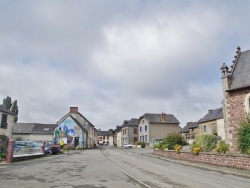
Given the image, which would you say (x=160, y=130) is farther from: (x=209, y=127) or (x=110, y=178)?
(x=110, y=178)

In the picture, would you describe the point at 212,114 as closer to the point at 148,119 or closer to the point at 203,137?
the point at 148,119

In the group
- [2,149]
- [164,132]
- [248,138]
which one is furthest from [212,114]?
[2,149]

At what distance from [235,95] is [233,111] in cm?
145

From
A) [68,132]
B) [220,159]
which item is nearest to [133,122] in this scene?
[68,132]

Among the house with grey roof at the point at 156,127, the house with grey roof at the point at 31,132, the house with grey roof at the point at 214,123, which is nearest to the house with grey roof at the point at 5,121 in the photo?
the house with grey roof at the point at 31,132

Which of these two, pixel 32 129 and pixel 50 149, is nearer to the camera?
pixel 50 149

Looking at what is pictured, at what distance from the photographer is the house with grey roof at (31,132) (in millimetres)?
64125

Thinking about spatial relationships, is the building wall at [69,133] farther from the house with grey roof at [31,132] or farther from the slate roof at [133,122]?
the slate roof at [133,122]

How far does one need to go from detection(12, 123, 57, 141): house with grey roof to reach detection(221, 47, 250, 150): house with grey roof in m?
50.7

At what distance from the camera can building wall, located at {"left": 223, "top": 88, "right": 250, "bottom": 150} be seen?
21.9 meters

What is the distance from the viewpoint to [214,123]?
166ft

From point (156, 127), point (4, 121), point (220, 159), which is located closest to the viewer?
point (220, 159)

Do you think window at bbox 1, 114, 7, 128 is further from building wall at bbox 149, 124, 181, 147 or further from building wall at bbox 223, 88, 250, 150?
building wall at bbox 149, 124, 181, 147

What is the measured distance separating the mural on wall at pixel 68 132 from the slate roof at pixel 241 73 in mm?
37608
